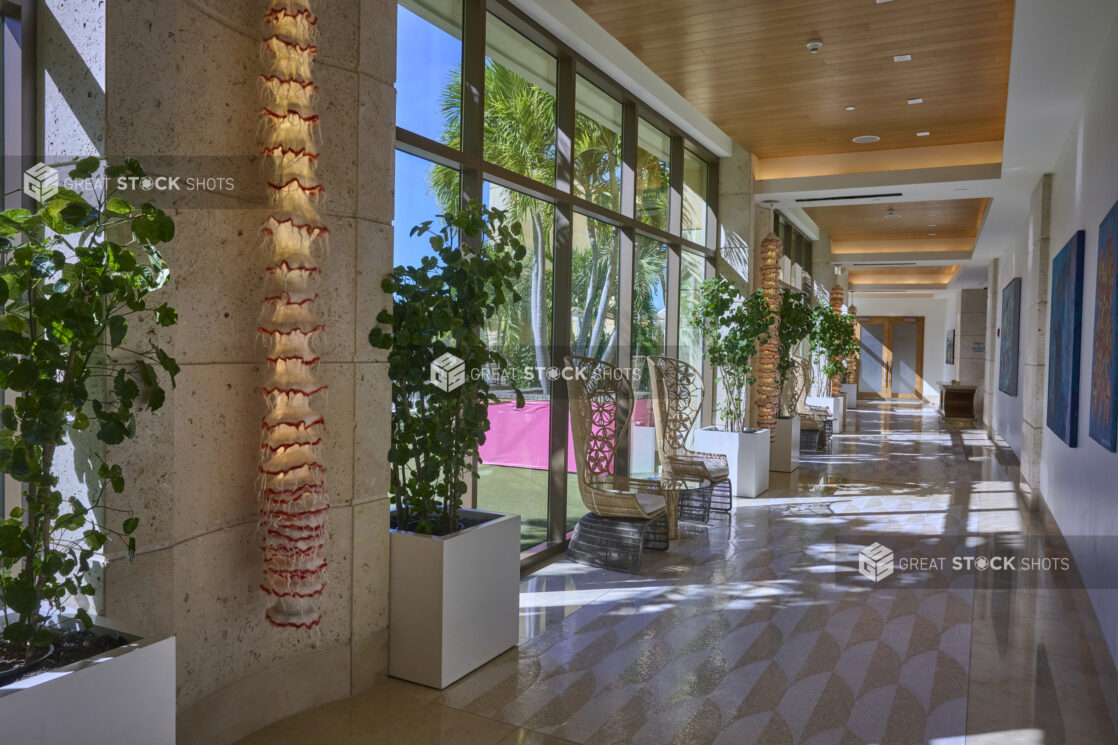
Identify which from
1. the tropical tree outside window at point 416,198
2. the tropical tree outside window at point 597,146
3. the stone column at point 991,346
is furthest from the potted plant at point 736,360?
the stone column at point 991,346

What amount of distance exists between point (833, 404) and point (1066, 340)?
7950mm

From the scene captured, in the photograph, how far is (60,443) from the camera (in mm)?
1930

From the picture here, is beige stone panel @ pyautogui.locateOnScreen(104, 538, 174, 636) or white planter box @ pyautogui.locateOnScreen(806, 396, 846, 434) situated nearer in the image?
beige stone panel @ pyautogui.locateOnScreen(104, 538, 174, 636)

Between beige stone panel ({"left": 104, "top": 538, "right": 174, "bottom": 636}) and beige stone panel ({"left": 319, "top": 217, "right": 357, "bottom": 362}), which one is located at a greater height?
beige stone panel ({"left": 319, "top": 217, "right": 357, "bottom": 362})

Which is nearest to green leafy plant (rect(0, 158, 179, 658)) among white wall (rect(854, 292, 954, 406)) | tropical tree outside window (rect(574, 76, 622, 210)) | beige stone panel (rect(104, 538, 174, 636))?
beige stone panel (rect(104, 538, 174, 636))

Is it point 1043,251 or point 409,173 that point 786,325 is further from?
point 409,173

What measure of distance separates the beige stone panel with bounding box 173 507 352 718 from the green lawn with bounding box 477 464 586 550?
5.27ft

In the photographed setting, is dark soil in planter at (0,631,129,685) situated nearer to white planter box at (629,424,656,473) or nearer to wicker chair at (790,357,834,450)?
white planter box at (629,424,656,473)

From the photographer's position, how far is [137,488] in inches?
94.1

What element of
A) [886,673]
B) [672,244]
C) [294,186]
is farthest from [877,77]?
[294,186]

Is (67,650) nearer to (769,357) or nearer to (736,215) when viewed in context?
(769,357)

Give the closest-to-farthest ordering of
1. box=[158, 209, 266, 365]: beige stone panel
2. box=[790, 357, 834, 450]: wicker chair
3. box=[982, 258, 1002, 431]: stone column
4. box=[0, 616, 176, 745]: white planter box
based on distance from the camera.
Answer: box=[0, 616, 176, 745]: white planter box < box=[158, 209, 266, 365]: beige stone panel < box=[790, 357, 834, 450]: wicker chair < box=[982, 258, 1002, 431]: stone column

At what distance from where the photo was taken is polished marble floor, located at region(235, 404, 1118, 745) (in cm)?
292

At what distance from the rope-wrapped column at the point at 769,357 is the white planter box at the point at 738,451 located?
3.10 ft
